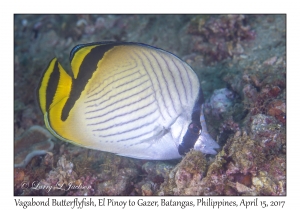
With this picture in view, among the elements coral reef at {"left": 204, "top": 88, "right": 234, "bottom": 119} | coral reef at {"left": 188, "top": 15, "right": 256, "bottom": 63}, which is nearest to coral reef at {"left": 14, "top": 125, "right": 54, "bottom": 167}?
coral reef at {"left": 204, "top": 88, "right": 234, "bottom": 119}

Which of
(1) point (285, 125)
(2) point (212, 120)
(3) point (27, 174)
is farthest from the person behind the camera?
(2) point (212, 120)

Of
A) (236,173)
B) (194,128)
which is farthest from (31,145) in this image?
(236,173)

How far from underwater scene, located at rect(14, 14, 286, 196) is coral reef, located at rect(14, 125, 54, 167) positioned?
0.01 m

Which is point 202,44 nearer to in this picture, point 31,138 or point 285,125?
point 285,125

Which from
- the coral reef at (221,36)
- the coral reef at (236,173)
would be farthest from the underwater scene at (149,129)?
the coral reef at (221,36)

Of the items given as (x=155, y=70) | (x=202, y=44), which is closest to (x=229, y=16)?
(x=202, y=44)

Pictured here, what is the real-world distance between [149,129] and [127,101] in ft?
0.82

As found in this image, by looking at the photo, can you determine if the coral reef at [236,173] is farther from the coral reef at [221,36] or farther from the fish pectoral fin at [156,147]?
the coral reef at [221,36]

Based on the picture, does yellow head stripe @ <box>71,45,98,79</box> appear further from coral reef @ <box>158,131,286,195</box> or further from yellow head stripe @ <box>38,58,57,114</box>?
coral reef @ <box>158,131,286,195</box>

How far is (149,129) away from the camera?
6.59 feet

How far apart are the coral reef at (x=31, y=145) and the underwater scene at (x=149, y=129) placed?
0.01m

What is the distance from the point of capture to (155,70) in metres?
2.04
